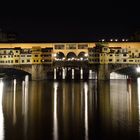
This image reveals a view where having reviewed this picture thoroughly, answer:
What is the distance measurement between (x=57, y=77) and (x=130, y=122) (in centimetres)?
3913

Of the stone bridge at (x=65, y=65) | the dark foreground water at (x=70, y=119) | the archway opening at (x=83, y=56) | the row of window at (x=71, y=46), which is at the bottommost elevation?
the dark foreground water at (x=70, y=119)

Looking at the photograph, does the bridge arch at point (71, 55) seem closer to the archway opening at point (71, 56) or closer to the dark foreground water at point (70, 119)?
the archway opening at point (71, 56)

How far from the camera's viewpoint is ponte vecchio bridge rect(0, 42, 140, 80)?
48.8 m

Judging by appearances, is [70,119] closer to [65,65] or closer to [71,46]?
[65,65]

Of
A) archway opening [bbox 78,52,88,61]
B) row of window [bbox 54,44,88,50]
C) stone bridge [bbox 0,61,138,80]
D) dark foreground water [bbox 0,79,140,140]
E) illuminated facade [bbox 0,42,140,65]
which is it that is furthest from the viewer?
row of window [bbox 54,44,88,50]

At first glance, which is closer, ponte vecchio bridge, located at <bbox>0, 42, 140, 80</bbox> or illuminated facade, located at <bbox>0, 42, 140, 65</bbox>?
ponte vecchio bridge, located at <bbox>0, 42, 140, 80</bbox>

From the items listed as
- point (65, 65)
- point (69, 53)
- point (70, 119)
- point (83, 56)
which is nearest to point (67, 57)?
point (69, 53)

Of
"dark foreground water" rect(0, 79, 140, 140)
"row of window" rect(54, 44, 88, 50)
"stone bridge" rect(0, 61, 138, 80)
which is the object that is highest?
"row of window" rect(54, 44, 88, 50)

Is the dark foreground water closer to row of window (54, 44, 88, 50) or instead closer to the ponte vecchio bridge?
the ponte vecchio bridge

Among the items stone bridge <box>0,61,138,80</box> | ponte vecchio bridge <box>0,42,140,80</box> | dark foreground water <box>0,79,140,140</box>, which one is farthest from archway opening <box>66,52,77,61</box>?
dark foreground water <box>0,79,140,140</box>

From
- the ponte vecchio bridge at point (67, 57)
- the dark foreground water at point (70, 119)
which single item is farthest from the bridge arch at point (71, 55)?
the dark foreground water at point (70, 119)

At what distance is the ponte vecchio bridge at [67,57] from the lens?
4875 cm
